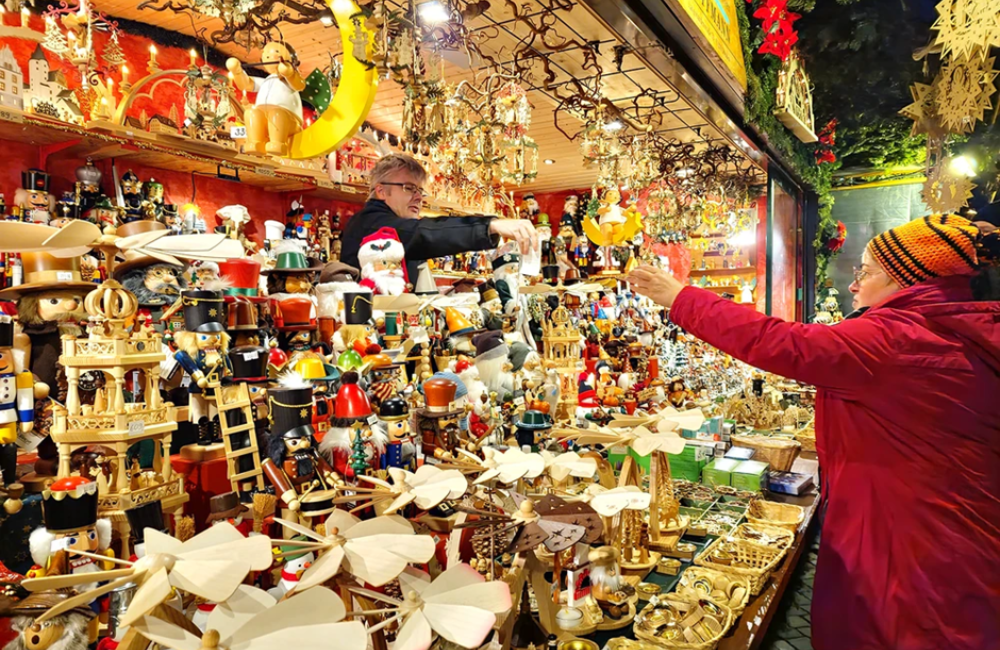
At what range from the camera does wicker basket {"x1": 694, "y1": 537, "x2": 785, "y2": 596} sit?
1.64 meters

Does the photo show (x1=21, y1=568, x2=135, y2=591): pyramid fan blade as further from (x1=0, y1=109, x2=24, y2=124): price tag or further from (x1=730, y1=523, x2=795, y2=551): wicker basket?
(x1=0, y1=109, x2=24, y2=124): price tag

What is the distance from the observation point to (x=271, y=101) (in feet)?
4.37

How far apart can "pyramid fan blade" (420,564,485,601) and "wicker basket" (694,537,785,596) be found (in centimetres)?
109

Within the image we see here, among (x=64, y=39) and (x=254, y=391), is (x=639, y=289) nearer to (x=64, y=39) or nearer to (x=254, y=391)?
(x=254, y=391)

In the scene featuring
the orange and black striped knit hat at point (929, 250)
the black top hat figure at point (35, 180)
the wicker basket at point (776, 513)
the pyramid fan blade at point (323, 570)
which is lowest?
the wicker basket at point (776, 513)

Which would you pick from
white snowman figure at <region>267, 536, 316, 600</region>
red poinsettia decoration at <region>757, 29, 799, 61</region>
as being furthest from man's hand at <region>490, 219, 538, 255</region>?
red poinsettia decoration at <region>757, 29, 799, 61</region>

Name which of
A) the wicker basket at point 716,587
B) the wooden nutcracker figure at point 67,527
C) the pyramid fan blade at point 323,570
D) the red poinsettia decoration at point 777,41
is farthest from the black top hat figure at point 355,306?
the red poinsettia decoration at point 777,41

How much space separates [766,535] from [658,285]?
0.99 meters

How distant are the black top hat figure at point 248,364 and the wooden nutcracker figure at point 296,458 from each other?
0.31ft

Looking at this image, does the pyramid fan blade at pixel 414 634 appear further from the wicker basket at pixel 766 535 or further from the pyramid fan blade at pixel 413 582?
the wicker basket at pixel 766 535

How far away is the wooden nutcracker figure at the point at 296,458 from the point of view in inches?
45.5

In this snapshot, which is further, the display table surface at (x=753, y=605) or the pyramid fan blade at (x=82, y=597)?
the display table surface at (x=753, y=605)

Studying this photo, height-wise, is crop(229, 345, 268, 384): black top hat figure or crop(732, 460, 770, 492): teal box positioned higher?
crop(229, 345, 268, 384): black top hat figure

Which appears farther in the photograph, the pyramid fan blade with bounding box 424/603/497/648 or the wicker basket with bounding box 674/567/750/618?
the wicker basket with bounding box 674/567/750/618
